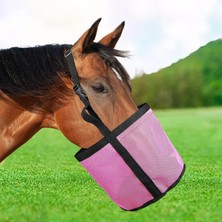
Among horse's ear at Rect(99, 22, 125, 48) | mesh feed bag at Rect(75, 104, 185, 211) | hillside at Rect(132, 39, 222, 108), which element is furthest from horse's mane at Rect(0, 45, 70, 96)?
hillside at Rect(132, 39, 222, 108)

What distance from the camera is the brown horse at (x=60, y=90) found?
387 centimetres

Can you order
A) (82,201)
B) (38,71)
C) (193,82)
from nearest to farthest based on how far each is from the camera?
(38,71), (82,201), (193,82)

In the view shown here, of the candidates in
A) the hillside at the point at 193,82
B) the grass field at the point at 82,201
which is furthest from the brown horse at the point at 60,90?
the hillside at the point at 193,82

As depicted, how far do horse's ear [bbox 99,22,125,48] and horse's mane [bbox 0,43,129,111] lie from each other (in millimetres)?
147

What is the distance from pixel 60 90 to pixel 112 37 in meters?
0.58

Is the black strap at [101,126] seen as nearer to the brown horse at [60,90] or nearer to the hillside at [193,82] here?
the brown horse at [60,90]

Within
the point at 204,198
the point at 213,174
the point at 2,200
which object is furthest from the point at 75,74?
the point at 213,174

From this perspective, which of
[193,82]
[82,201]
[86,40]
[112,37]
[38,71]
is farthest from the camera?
[193,82]

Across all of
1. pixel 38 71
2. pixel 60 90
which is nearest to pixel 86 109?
pixel 60 90

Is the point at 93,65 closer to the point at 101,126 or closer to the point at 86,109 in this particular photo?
the point at 86,109

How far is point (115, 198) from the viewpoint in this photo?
160 inches

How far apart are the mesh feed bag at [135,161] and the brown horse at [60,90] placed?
0.09 metres

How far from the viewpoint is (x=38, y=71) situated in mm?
3996

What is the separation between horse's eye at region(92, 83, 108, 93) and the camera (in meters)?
3.86
